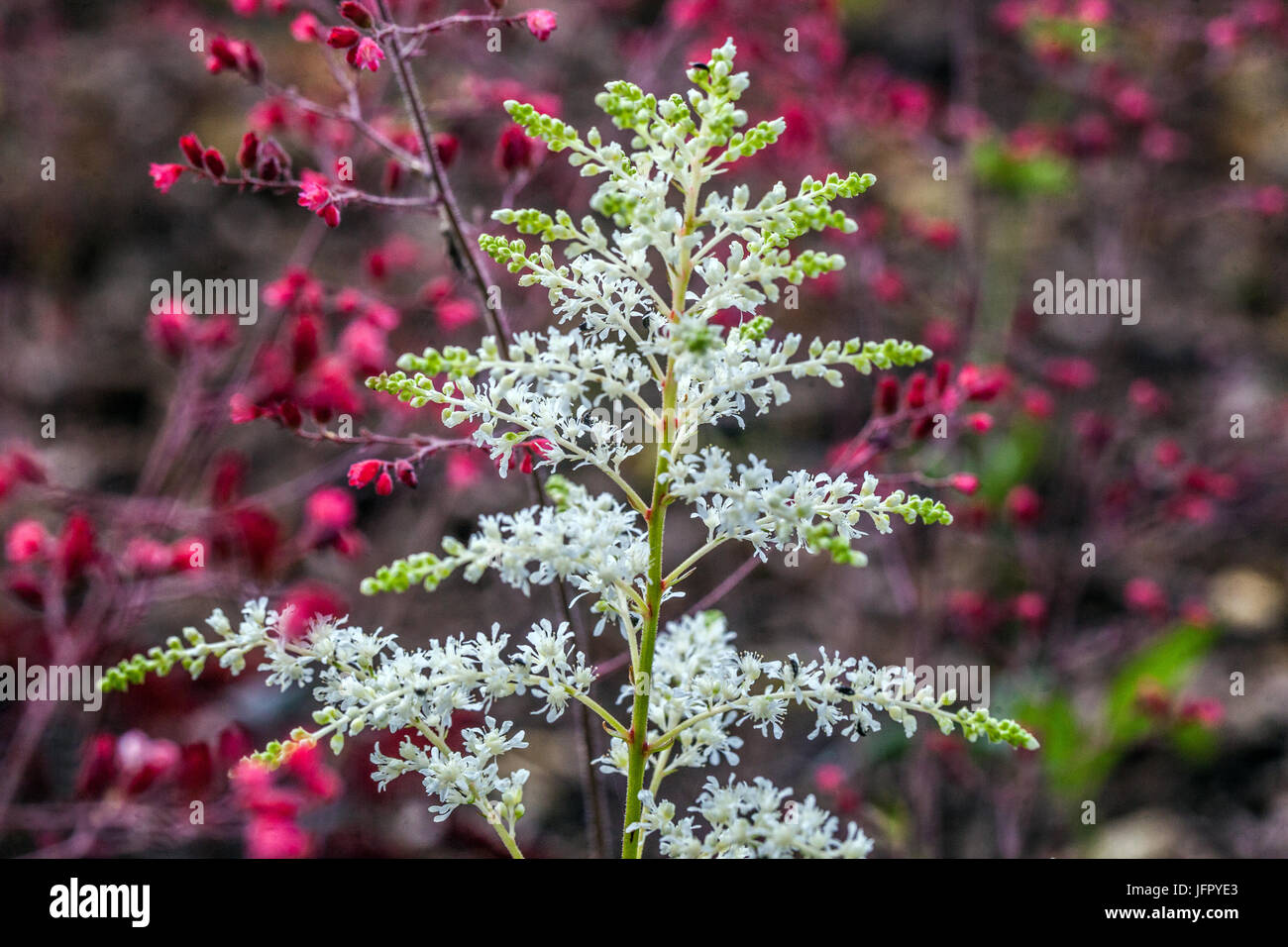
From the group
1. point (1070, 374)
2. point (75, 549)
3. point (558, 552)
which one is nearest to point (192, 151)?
point (75, 549)

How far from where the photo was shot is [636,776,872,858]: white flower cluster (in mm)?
886

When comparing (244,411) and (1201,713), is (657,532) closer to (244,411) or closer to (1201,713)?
(244,411)

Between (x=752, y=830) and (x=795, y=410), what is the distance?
8.71ft

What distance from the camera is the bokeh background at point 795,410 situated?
69.7 inches

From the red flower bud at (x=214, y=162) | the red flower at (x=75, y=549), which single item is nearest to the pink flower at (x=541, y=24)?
the red flower bud at (x=214, y=162)

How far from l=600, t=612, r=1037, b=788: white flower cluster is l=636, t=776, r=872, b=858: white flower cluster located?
40 millimetres

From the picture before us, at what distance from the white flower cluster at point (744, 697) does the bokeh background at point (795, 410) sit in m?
0.45

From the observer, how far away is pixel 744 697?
37.1 inches

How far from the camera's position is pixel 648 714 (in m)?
0.99

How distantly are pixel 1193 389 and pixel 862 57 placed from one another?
70.3 inches

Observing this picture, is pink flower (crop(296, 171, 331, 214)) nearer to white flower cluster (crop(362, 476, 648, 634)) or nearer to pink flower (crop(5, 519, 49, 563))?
white flower cluster (crop(362, 476, 648, 634))

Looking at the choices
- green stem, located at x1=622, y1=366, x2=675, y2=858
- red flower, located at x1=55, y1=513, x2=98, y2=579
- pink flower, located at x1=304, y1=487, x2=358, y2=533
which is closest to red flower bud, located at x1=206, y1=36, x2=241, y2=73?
pink flower, located at x1=304, y1=487, x2=358, y2=533

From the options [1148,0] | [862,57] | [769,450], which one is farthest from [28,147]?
[1148,0]

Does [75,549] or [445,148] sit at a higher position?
[445,148]
